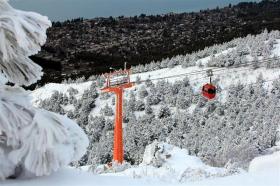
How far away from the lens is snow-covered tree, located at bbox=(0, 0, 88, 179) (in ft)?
12.0

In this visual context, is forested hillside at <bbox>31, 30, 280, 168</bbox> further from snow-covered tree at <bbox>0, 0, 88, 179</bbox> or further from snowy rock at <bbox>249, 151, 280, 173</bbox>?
snow-covered tree at <bbox>0, 0, 88, 179</bbox>

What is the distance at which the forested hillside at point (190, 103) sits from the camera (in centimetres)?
3681

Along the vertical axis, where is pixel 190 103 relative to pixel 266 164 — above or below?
above

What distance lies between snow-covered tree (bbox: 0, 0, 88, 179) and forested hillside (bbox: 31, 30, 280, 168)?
23.0 metres

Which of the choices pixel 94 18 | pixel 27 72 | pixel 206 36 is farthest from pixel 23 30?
pixel 94 18

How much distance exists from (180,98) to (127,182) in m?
44.7

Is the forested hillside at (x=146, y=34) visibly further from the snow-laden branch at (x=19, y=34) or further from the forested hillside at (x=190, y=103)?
the snow-laden branch at (x=19, y=34)

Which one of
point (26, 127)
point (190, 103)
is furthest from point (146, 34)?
point (26, 127)

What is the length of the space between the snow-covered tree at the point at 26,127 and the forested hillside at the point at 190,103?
75.3 ft

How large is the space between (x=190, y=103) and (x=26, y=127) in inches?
1761

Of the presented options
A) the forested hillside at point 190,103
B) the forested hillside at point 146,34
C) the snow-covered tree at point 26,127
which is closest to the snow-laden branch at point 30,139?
the snow-covered tree at point 26,127

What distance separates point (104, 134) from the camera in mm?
45844

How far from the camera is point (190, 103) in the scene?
158 feet

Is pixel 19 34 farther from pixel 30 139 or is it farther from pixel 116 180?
pixel 116 180
